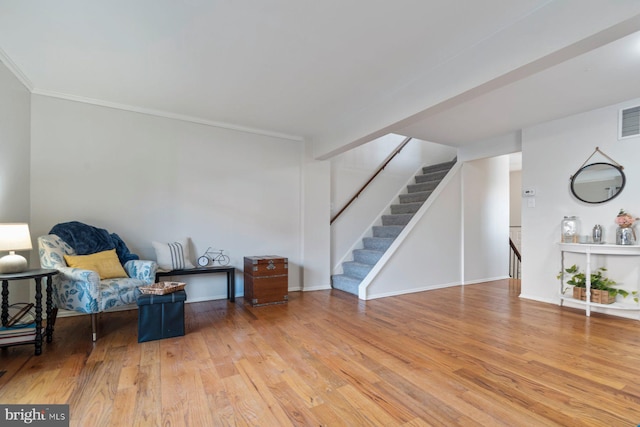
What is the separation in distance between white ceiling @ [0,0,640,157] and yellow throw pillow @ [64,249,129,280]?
1.76 m

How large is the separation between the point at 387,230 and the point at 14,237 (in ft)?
15.4

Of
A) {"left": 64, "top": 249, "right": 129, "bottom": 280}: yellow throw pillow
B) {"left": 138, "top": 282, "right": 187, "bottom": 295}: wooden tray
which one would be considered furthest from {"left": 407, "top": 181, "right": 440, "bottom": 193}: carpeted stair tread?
{"left": 64, "top": 249, "right": 129, "bottom": 280}: yellow throw pillow

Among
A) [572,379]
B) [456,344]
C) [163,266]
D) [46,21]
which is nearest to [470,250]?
[456,344]

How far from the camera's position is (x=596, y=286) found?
3598 mm

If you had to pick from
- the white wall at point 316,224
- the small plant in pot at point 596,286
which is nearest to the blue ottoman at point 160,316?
the white wall at point 316,224

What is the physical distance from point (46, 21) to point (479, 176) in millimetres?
6115

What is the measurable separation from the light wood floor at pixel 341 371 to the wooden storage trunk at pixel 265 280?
470 millimetres

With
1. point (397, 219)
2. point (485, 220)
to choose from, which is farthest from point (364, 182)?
point (485, 220)

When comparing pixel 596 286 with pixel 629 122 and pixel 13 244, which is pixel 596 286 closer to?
pixel 629 122

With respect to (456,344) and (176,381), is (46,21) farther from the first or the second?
(456,344)

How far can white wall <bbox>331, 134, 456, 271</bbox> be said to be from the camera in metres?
5.39

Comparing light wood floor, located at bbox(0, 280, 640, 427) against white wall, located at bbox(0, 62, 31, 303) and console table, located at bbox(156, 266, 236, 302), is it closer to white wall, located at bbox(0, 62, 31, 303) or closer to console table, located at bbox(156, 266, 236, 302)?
console table, located at bbox(156, 266, 236, 302)
